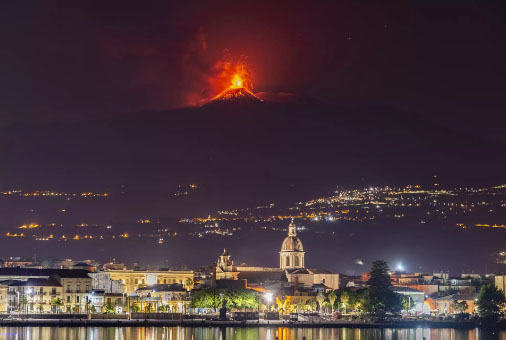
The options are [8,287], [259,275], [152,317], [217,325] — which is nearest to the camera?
[217,325]

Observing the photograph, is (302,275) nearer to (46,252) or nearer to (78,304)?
(78,304)

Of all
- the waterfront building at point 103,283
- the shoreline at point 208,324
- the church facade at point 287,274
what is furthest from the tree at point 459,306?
the waterfront building at point 103,283

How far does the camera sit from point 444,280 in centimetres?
14325

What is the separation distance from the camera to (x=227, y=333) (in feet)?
260

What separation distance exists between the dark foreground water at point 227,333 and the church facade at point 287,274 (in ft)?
139

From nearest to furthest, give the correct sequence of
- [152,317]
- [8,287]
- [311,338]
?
[311,338] < [152,317] < [8,287]

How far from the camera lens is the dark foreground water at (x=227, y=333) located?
238 ft

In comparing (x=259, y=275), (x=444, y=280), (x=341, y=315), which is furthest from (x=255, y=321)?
(x=444, y=280)

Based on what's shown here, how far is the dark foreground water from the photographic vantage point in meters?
72.7

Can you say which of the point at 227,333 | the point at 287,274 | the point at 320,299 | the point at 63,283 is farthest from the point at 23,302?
the point at 287,274

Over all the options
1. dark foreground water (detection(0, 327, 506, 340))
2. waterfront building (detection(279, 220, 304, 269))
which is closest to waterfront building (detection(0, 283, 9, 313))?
dark foreground water (detection(0, 327, 506, 340))

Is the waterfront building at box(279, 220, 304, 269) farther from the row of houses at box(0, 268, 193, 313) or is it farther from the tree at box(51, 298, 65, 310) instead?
the tree at box(51, 298, 65, 310)

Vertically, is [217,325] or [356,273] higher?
[356,273]

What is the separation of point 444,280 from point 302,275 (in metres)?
18.0
